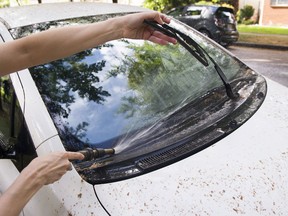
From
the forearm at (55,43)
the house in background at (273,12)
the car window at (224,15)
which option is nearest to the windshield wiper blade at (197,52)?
the forearm at (55,43)

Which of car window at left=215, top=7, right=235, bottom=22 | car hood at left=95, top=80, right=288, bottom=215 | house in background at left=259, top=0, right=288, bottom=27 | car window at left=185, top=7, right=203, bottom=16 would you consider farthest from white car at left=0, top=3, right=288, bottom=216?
house in background at left=259, top=0, right=288, bottom=27

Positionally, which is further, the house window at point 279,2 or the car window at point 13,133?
the house window at point 279,2

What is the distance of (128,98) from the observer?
1.95 m

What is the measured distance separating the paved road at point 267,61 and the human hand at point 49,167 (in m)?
6.61

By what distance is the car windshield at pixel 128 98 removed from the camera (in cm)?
169

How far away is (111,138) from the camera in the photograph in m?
1.73

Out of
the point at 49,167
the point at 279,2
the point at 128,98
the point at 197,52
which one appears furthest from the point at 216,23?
the point at 49,167

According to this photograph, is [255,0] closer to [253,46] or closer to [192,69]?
[253,46]

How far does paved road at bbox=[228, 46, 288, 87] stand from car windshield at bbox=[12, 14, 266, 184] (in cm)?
547

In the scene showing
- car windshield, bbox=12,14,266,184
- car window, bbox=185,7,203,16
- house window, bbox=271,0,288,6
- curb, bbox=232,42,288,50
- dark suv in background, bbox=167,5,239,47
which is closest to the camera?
car windshield, bbox=12,14,266,184

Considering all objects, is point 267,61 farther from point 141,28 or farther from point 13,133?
point 13,133

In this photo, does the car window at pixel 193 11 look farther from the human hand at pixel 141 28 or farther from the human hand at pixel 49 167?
the human hand at pixel 49 167

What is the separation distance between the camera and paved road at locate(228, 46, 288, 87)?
796 centimetres

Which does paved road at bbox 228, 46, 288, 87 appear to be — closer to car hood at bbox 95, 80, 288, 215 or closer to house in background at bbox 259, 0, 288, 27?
car hood at bbox 95, 80, 288, 215
